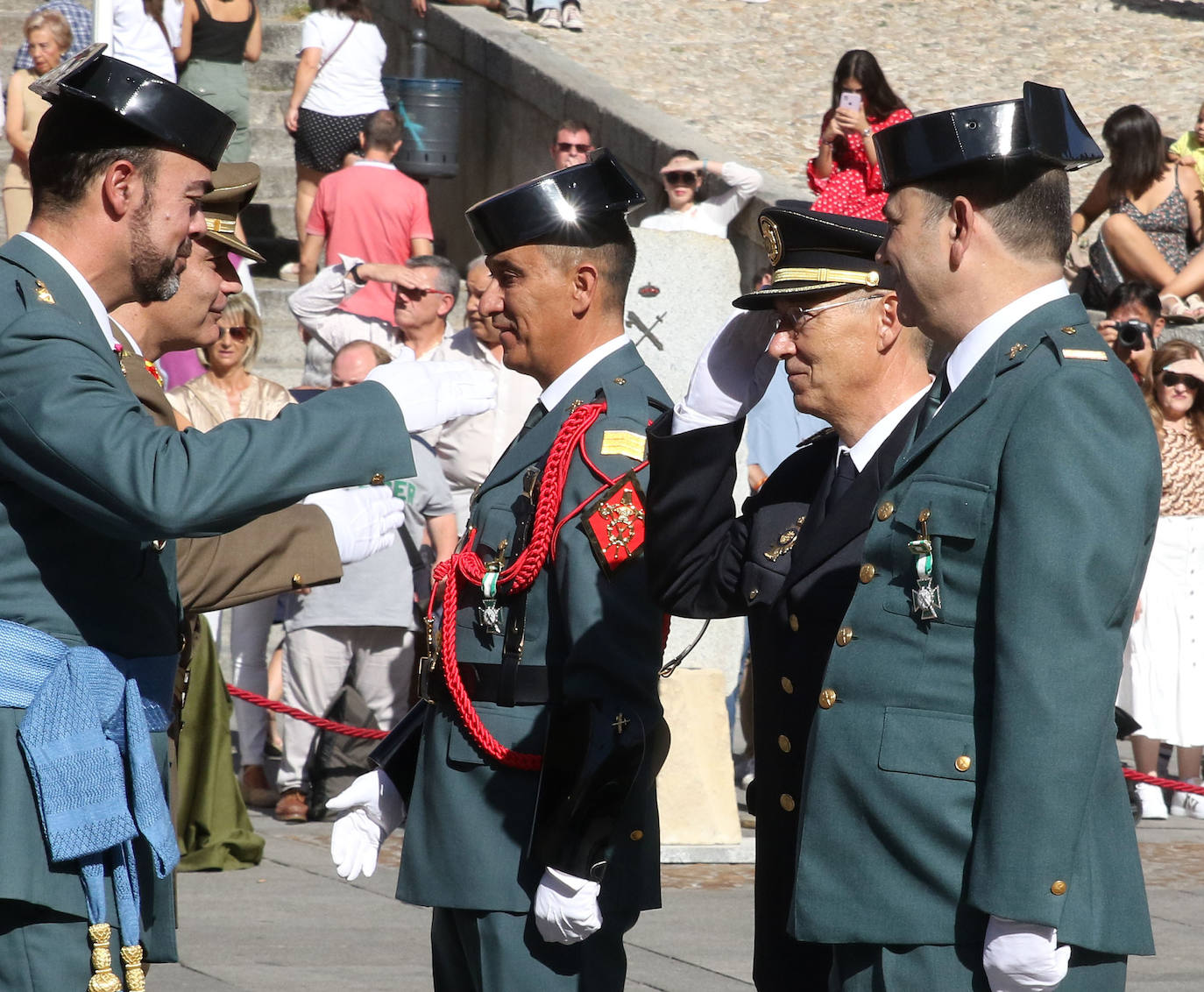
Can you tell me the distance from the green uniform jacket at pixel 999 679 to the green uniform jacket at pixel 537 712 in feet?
1.93

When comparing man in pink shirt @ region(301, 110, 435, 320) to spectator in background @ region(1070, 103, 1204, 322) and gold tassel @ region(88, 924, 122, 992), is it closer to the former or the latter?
spectator in background @ region(1070, 103, 1204, 322)

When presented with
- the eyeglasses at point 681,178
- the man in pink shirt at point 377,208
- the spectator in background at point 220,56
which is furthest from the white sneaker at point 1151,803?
the spectator in background at point 220,56

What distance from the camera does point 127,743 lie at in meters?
2.97

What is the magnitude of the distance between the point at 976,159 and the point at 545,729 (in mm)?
1299

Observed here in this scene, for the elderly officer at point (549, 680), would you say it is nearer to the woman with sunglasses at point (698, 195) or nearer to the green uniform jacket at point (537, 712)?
the green uniform jacket at point (537, 712)

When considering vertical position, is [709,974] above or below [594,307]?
below

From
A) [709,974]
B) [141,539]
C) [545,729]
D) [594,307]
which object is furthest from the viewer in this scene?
[709,974]

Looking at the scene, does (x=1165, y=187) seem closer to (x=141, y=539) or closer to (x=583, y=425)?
(x=583, y=425)

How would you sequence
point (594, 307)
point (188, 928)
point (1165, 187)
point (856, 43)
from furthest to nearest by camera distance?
1. point (856, 43)
2. point (1165, 187)
3. point (188, 928)
4. point (594, 307)

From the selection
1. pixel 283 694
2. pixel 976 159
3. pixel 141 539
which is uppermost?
pixel 976 159

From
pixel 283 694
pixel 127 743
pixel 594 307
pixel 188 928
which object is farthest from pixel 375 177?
pixel 127 743

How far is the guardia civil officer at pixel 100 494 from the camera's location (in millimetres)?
2736

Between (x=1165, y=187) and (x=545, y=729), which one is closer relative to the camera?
(x=545, y=729)

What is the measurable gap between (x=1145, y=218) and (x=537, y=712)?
7814 mm
